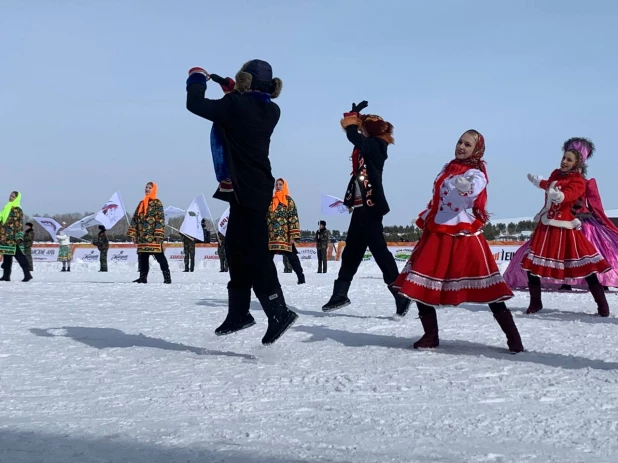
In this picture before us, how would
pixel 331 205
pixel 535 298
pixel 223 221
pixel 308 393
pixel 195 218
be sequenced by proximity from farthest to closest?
pixel 195 218
pixel 331 205
pixel 223 221
pixel 535 298
pixel 308 393

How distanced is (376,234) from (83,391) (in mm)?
3296

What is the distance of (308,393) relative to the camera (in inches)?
108

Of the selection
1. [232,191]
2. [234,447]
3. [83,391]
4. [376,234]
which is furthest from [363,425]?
[376,234]

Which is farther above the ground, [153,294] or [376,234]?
[376,234]

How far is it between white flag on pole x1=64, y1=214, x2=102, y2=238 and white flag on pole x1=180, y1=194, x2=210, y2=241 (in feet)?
10.7

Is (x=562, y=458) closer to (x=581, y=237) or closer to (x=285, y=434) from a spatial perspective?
(x=285, y=434)

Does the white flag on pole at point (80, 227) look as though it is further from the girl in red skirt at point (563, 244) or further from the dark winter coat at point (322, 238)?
the girl in red skirt at point (563, 244)

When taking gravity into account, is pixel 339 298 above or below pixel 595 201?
below

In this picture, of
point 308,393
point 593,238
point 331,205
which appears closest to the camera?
point 308,393

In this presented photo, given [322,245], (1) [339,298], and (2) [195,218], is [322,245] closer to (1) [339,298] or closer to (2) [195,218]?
A: (2) [195,218]

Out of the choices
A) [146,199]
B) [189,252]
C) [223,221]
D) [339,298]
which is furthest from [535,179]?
[189,252]

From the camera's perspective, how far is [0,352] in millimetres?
3891

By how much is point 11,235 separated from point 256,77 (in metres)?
9.45

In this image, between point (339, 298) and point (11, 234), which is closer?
point (339, 298)
